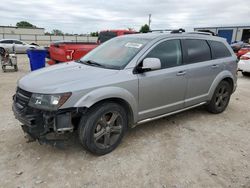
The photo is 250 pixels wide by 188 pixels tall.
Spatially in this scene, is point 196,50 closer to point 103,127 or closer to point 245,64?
point 103,127

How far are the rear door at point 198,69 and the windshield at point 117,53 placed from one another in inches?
37.9

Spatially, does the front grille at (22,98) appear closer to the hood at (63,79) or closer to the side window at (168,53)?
the hood at (63,79)

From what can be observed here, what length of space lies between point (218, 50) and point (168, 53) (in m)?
1.54

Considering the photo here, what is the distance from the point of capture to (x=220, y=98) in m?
5.04

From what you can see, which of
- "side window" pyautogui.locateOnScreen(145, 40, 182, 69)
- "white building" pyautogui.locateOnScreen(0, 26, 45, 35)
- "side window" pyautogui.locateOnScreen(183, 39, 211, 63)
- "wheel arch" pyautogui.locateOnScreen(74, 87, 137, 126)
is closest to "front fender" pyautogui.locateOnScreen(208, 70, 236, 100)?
"side window" pyautogui.locateOnScreen(183, 39, 211, 63)

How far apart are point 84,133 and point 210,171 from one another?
1719 mm

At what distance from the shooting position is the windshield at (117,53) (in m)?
3.53

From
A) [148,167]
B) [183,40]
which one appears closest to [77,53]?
[183,40]

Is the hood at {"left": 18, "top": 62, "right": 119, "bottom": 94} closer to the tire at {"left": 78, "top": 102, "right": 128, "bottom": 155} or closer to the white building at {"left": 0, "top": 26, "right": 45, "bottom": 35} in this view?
the tire at {"left": 78, "top": 102, "right": 128, "bottom": 155}

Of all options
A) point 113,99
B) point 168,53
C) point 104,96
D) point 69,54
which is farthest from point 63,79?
point 69,54

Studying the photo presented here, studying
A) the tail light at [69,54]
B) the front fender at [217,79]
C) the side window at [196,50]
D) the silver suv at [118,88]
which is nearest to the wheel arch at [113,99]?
the silver suv at [118,88]

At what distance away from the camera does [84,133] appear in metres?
2.99

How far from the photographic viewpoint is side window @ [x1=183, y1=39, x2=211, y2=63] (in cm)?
416

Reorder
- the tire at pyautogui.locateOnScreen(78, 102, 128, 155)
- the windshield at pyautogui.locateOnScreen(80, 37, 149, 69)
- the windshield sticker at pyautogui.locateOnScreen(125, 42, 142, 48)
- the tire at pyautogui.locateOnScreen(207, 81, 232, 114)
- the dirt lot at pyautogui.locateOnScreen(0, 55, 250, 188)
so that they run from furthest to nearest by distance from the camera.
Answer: the tire at pyautogui.locateOnScreen(207, 81, 232, 114) < the windshield sticker at pyautogui.locateOnScreen(125, 42, 142, 48) < the windshield at pyautogui.locateOnScreen(80, 37, 149, 69) < the tire at pyautogui.locateOnScreen(78, 102, 128, 155) < the dirt lot at pyautogui.locateOnScreen(0, 55, 250, 188)
